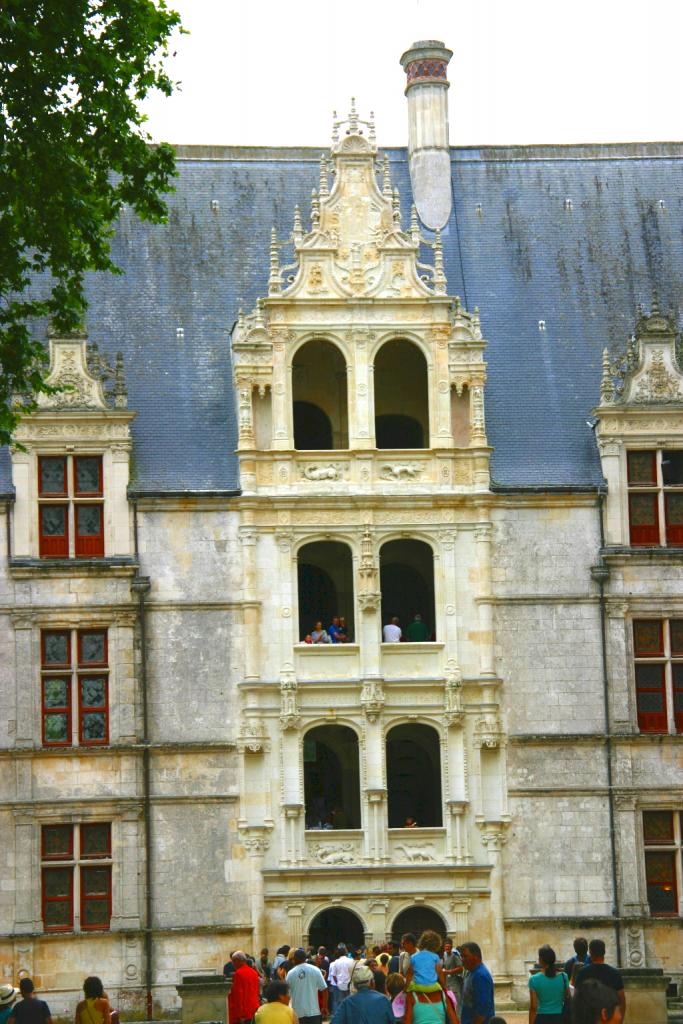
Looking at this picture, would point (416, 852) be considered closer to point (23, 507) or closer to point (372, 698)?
point (372, 698)

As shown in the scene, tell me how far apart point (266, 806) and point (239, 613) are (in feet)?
13.4

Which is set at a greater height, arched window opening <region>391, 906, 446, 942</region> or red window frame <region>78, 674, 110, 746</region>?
red window frame <region>78, 674, 110, 746</region>

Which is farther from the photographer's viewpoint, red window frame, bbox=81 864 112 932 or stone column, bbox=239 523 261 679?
stone column, bbox=239 523 261 679

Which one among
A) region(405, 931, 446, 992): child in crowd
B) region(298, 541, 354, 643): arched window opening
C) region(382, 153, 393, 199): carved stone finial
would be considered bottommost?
region(405, 931, 446, 992): child in crowd

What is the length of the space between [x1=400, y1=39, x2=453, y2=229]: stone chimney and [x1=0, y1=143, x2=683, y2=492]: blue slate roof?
407 millimetres

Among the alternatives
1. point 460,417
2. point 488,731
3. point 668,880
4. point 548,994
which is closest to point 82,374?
point 460,417

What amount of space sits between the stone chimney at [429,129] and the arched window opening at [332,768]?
12278mm

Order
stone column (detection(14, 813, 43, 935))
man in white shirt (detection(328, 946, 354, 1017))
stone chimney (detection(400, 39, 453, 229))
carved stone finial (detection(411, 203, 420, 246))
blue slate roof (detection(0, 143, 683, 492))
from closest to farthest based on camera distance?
1. man in white shirt (detection(328, 946, 354, 1017))
2. stone column (detection(14, 813, 43, 935))
3. carved stone finial (detection(411, 203, 420, 246))
4. blue slate roof (detection(0, 143, 683, 492))
5. stone chimney (detection(400, 39, 453, 229))

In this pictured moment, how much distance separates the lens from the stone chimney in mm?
50062

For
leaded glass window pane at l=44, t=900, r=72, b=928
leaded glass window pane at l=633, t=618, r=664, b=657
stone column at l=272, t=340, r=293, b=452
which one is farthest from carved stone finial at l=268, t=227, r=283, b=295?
leaded glass window pane at l=44, t=900, r=72, b=928

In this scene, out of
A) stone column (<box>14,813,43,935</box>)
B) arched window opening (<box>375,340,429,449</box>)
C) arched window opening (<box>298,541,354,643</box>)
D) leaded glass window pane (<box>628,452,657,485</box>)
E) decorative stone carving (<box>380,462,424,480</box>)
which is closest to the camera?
stone column (<box>14,813,43,935</box>)

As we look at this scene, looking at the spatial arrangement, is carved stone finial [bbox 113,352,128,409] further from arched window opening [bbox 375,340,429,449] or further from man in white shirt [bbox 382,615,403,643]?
man in white shirt [bbox 382,615,403,643]

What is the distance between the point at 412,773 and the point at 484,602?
4.60 meters

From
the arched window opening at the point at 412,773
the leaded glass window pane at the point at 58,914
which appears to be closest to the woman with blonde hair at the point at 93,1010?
the leaded glass window pane at the point at 58,914
